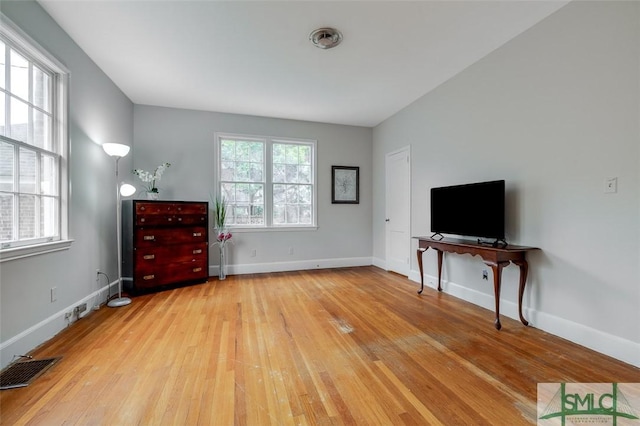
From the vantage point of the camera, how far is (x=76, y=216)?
2719mm

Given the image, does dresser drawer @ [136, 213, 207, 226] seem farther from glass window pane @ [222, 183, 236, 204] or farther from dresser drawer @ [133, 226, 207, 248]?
glass window pane @ [222, 183, 236, 204]

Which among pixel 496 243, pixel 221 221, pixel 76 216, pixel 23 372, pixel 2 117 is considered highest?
pixel 2 117

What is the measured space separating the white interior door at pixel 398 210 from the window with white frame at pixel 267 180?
1.37 m

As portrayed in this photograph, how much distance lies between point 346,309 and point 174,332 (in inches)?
65.5

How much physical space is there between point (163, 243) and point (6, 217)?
5.85ft

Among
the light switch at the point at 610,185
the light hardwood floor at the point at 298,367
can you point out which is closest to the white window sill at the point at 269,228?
the light hardwood floor at the point at 298,367

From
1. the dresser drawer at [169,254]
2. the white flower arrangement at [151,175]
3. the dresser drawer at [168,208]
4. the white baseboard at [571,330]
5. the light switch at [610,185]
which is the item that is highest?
the white flower arrangement at [151,175]

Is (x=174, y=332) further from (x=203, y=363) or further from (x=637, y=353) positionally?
(x=637, y=353)

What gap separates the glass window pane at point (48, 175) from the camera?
232 centimetres

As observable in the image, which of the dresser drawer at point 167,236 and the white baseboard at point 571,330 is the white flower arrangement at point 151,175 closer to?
the dresser drawer at point 167,236

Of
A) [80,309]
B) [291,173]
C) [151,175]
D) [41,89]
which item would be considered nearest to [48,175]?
[41,89]

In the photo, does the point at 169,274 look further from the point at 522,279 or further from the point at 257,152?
the point at 522,279

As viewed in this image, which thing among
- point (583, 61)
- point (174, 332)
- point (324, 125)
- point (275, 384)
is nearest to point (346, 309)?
point (275, 384)

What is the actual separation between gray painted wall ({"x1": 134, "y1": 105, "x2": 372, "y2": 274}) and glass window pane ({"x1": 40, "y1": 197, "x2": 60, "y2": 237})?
1.86 metres
